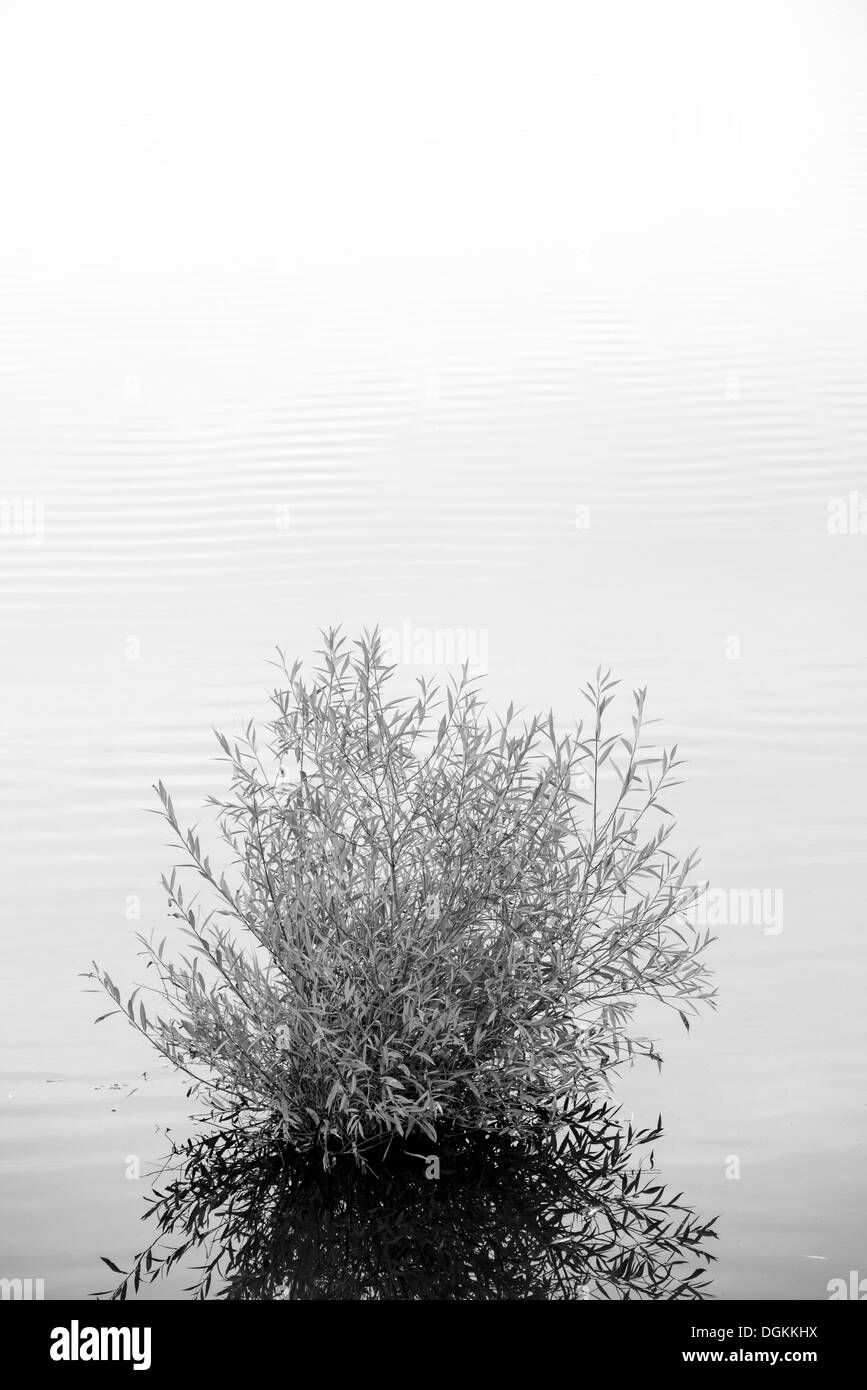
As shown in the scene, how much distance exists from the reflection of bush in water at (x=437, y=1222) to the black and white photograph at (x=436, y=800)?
13 mm

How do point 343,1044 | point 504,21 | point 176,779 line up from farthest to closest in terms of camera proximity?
point 504,21 → point 176,779 → point 343,1044

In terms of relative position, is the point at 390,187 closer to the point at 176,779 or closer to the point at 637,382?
the point at 637,382

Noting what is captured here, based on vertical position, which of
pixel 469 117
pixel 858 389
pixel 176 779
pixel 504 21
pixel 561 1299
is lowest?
pixel 561 1299

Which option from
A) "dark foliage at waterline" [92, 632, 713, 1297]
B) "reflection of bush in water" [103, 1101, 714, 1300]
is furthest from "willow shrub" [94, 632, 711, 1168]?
"reflection of bush in water" [103, 1101, 714, 1300]

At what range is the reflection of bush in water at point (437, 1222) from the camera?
465 cm

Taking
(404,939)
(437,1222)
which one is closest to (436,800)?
(404,939)

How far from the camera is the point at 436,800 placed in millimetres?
4926

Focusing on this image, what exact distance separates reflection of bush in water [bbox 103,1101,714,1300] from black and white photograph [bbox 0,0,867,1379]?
0.5 inches

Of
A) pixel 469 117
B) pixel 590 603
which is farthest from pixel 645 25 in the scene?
pixel 590 603

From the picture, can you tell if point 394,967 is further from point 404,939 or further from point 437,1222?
point 437,1222

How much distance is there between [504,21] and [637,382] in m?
45.7

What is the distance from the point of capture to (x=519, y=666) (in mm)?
10594

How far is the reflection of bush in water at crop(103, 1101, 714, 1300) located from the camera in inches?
183

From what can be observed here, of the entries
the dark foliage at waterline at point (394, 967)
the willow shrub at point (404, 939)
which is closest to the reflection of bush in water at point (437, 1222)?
the dark foliage at waterline at point (394, 967)
